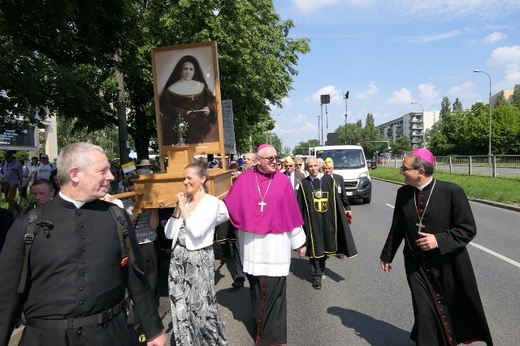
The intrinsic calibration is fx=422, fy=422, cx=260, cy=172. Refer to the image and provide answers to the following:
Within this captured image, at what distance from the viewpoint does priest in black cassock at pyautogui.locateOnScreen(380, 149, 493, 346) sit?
10.8 ft

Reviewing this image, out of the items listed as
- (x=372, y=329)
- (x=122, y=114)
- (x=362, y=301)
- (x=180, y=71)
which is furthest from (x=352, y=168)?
(x=372, y=329)

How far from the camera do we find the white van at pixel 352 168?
49.2ft

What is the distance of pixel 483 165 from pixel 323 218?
2091 cm

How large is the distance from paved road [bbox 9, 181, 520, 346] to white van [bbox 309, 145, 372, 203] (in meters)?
6.52

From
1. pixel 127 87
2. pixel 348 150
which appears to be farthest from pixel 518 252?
pixel 127 87

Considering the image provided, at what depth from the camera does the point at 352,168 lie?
50.9 feet

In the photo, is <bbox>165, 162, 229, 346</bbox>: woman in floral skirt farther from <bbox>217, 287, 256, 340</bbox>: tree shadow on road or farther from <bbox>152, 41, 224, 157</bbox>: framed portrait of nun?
<bbox>152, 41, 224, 157</bbox>: framed portrait of nun

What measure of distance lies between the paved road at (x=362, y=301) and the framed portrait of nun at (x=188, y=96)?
88.5 inches

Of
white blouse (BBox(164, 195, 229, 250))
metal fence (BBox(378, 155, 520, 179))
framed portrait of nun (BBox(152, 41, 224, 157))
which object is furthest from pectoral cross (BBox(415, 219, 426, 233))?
metal fence (BBox(378, 155, 520, 179))

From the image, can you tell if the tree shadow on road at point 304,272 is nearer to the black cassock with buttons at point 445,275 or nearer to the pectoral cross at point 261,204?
the pectoral cross at point 261,204

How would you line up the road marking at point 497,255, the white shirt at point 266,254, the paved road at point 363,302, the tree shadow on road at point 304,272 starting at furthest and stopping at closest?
the road marking at point 497,255, the tree shadow on road at point 304,272, the paved road at point 363,302, the white shirt at point 266,254

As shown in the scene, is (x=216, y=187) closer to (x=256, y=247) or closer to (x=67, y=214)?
(x=256, y=247)

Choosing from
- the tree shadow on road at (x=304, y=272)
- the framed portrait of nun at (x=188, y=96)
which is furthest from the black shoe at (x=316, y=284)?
the framed portrait of nun at (x=188, y=96)

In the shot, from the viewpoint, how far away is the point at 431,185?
138 inches
